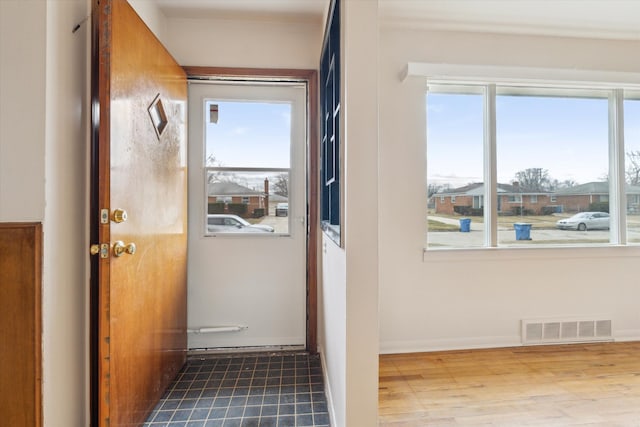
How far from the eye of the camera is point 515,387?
198 centimetres

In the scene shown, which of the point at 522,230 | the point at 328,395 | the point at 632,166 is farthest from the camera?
the point at 632,166

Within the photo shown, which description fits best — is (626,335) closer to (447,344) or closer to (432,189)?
(447,344)

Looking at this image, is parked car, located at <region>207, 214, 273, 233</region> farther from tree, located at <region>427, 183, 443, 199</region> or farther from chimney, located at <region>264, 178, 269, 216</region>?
tree, located at <region>427, 183, 443, 199</region>

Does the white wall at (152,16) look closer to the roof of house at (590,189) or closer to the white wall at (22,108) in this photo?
the white wall at (22,108)

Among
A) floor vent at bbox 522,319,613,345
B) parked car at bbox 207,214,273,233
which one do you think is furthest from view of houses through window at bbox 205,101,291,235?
floor vent at bbox 522,319,613,345

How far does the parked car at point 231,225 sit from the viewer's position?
243 cm

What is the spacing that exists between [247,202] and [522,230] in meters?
2.22

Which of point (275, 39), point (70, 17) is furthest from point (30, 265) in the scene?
point (275, 39)

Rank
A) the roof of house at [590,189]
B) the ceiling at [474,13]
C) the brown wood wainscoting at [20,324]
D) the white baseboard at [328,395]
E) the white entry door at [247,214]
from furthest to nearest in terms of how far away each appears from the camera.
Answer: the roof of house at [590,189] < the white entry door at [247,214] < the ceiling at [474,13] < the white baseboard at [328,395] < the brown wood wainscoting at [20,324]

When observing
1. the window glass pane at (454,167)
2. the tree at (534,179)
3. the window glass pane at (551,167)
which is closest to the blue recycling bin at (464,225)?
the window glass pane at (454,167)

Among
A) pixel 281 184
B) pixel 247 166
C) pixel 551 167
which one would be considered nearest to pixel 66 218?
pixel 247 166

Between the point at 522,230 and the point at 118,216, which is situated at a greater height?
the point at 118,216

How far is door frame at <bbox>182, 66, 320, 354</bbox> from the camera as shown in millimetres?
2328

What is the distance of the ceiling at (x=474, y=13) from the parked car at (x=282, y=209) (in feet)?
4.37
